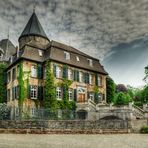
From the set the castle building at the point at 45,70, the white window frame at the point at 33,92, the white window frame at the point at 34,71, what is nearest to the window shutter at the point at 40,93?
the castle building at the point at 45,70

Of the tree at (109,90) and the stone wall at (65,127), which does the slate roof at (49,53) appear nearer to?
the tree at (109,90)

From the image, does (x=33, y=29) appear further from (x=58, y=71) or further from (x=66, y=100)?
(x=66, y=100)

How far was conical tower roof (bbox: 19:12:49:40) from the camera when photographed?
146ft

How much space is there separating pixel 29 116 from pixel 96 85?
15.0 meters

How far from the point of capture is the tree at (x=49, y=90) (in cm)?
3769

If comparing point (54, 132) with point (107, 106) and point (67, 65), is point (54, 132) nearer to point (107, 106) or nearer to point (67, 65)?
point (107, 106)

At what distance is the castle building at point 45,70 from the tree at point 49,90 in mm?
722

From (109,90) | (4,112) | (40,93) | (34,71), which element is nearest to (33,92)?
(40,93)

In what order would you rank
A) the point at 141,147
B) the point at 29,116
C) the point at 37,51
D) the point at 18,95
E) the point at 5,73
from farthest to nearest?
the point at 5,73 < the point at 37,51 < the point at 18,95 < the point at 29,116 < the point at 141,147

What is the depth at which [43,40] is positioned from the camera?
4497 cm

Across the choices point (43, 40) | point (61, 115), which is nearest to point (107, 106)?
point (61, 115)

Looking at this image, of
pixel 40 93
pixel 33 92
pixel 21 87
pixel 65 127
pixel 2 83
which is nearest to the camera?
pixel 65 127

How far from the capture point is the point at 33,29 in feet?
147

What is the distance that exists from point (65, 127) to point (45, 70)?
456 inches
